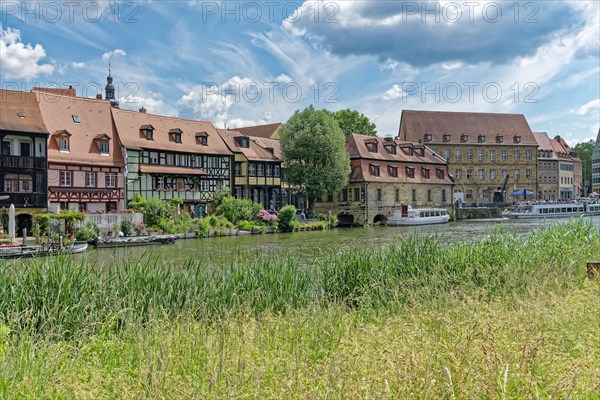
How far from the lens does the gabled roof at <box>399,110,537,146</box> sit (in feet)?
248

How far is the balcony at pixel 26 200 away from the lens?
109 feet

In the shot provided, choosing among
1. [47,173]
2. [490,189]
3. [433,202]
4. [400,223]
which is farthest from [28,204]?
[490,189]

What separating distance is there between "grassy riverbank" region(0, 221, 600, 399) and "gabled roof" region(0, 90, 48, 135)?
28898 millimetres

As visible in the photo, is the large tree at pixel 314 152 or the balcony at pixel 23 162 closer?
the balcony at pixel 23 162

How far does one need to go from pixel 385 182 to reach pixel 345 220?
5.59 meters

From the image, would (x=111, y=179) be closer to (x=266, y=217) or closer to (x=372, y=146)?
(x=266, y=217)

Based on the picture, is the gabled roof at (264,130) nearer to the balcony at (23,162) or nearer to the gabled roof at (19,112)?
the gabled roof at (19,112)

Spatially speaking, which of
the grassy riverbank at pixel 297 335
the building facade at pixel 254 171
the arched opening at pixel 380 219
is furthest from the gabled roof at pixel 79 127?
the grassy riverbank at pixel 297 335

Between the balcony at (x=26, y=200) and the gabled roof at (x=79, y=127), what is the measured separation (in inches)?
113

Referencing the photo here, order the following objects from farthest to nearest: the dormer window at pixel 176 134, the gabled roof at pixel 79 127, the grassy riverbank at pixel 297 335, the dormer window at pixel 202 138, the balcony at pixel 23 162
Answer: the dormer window at pixel 202 138 < the dormer window at pixel 176 134 < the gabled roof at pixel 79 127 < the balcony at pixel 23 162 < the grassy riverbank at pixel 297 335

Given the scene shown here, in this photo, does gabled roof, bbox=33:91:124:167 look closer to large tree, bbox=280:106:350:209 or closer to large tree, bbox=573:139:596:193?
large tree, bbox=280:106:350:209

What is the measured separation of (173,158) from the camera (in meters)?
44.6

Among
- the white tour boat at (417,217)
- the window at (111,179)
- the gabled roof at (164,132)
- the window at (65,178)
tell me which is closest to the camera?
the window at (65,178)

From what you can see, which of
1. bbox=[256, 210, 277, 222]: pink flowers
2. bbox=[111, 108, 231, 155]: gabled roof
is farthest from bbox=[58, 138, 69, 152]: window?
bbox=[256, 210, 277, 222]: pink flowers
